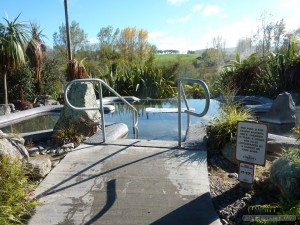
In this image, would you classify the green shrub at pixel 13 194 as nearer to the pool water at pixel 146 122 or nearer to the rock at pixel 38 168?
the rock at pixel 38 168

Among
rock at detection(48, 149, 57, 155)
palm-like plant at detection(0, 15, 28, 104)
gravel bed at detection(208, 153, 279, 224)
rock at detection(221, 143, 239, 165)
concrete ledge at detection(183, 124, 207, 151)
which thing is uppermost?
palm-like plant at detection(0, 15, 28, 104)

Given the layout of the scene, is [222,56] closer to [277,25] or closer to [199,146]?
[277,25]

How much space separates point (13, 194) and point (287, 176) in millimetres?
2508

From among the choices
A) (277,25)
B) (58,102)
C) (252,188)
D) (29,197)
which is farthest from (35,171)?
(277,25)

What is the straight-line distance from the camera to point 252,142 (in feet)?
9.01

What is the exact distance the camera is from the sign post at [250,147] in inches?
106

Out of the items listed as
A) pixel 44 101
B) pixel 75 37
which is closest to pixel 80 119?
pixel 44 101

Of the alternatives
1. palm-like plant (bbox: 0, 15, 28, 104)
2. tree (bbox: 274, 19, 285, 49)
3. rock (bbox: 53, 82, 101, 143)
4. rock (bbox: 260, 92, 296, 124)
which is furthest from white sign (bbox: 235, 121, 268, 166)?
tree (bbox: 274, 19, 285, 49)

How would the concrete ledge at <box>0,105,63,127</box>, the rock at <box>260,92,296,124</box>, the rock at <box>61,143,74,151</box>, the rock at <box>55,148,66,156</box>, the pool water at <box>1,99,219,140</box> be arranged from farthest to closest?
1. the concrete ledge at <box>0,105,63,127</box>
2. the rock at <box>260,92,296,124</box>
3. the pool water at <box>1,99,219,140</box>
4. the rock at <box>61,143,74,151</box>
5. the rock at <box>55,148,66,156</box>

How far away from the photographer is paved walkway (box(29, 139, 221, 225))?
247 centimetres

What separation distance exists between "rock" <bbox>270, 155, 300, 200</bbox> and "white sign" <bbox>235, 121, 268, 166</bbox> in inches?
6.7

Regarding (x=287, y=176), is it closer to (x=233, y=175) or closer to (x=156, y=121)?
(x=233, y=175)

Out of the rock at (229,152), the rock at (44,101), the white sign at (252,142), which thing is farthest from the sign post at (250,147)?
the rock at (44,101)

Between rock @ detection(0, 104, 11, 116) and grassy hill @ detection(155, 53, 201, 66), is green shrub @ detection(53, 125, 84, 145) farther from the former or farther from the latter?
grassy hill @ detection(155, 53, 201, 66)
